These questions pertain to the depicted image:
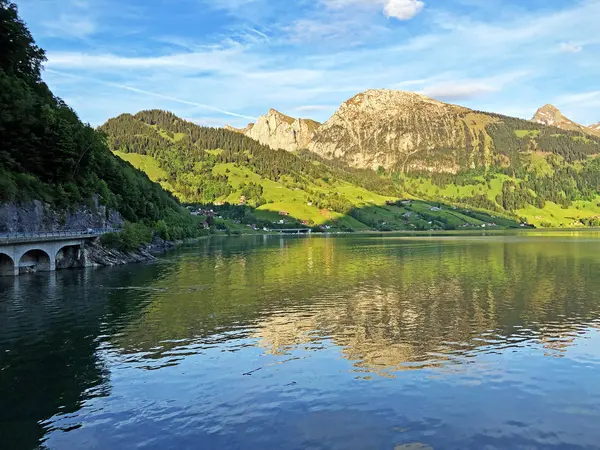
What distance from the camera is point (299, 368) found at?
33031 mm

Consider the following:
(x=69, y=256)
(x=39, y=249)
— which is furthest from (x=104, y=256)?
(x=39, y=249)

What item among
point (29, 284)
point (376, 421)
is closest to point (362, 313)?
point (376, 421)

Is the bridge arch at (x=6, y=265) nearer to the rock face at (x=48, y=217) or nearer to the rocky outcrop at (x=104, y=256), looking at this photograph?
the rock face at (x=48, y=217)

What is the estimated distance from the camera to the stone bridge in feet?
246

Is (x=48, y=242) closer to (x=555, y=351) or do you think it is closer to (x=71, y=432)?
(x=71, y=432)

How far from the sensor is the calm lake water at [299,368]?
2281 centimetres

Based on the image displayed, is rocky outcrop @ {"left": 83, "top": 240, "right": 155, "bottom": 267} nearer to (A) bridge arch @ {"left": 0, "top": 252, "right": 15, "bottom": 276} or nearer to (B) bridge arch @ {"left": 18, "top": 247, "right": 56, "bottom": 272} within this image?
(B) bridge arch @ {"left": 18, "top": 247, "right": 56, "bottom": 272}

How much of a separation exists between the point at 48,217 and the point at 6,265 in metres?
16.6

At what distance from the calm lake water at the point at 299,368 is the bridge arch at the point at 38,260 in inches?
643

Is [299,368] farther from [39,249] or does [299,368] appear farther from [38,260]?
[38,260]

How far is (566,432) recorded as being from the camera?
22891 mm

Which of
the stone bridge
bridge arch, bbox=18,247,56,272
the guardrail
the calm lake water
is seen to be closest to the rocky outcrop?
the stone bridge

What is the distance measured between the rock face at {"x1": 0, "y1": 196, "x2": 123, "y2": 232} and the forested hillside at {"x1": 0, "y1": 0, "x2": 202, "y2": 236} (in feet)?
5.13

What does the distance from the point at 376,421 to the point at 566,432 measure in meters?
8.98
